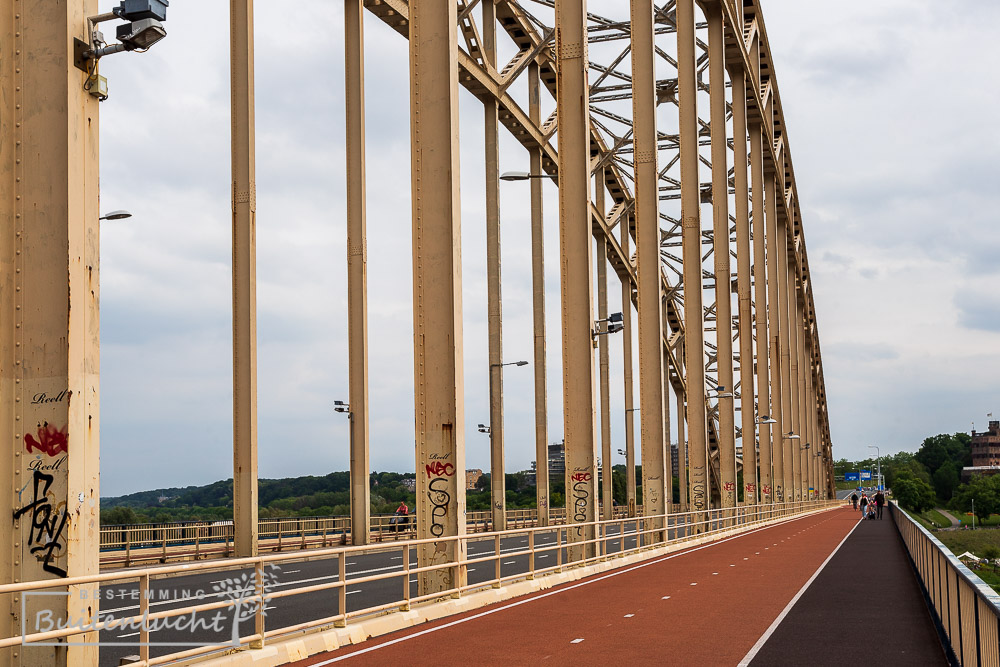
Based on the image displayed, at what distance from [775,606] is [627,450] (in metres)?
54.8

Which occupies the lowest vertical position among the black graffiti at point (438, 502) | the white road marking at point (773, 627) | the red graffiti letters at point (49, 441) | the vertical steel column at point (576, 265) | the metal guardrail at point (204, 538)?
the metal guardrail at point (204, 538)

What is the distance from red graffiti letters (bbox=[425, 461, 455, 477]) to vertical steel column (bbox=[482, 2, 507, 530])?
3062cm

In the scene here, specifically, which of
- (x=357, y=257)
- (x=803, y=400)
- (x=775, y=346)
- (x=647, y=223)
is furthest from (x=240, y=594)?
(x=803, y=400)

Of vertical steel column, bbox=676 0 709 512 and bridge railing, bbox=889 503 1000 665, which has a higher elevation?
vertical steel column, bbox=676 0 709 512

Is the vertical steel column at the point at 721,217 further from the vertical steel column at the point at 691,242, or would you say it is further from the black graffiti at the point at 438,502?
the black graffiti at the point at 438,502

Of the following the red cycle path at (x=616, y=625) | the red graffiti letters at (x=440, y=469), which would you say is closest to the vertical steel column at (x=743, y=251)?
the red cycle path at (x=616, y=625)

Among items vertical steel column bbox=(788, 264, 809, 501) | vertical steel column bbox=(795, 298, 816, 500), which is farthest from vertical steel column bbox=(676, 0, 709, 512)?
vertical steel column bbox=(795, 298, 816, 500)

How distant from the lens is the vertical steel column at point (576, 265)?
27.7 m

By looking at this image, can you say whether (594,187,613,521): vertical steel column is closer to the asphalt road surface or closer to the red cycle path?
the asphalt road surface

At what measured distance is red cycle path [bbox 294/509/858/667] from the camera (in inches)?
477

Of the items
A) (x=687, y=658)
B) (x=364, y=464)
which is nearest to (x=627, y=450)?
(x=364, y=464)

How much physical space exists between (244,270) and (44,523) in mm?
22257

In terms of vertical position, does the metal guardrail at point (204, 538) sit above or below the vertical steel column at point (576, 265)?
below

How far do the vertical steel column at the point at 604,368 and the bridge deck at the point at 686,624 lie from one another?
35.4m
